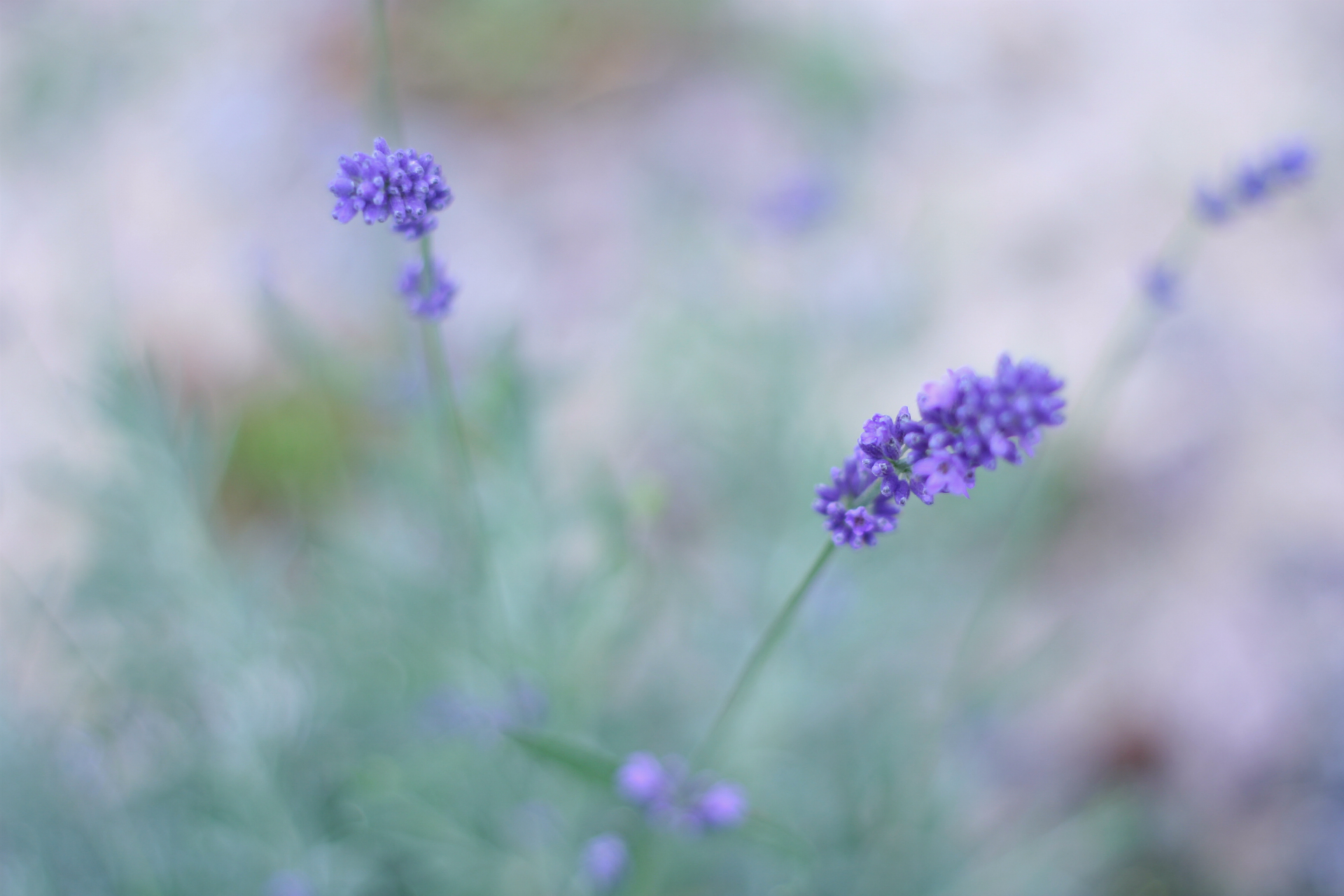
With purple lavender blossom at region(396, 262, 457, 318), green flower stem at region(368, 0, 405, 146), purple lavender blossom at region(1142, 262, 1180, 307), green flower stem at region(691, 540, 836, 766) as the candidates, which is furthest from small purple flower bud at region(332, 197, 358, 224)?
purple lavender blossom at region(1142, 262, 1180, 307)

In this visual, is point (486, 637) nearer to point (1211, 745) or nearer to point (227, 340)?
point (1211, 745)

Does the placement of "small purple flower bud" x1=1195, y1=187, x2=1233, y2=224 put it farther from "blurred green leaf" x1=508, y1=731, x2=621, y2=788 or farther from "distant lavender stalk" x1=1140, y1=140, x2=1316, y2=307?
"blurred green leaf" x1=508, y1=731, x2=621, y2=788

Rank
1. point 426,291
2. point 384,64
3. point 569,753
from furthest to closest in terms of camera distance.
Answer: point 384,64 < point 569,753 < point 426,291

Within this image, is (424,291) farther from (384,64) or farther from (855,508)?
(855,508)

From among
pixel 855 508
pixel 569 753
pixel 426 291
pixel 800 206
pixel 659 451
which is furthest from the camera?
pixel 659 451

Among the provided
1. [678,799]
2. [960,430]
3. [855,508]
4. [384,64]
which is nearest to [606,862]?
[678,799]

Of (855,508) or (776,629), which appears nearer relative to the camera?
(855,508)

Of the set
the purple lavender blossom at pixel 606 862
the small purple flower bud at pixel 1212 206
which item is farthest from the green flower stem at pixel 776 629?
the small purple flower bud at pixel 1212 206
